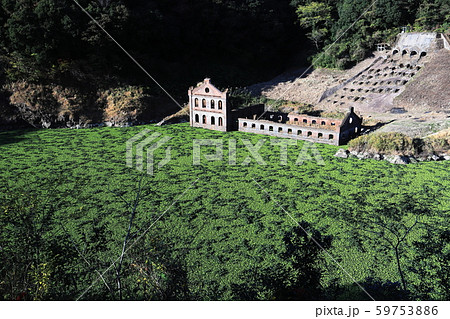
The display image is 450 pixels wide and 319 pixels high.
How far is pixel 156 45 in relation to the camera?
54.5 meters

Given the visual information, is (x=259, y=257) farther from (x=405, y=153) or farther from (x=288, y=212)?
(x=405, y=153)

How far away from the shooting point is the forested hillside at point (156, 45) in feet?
140

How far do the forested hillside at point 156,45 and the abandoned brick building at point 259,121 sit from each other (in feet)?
25.4

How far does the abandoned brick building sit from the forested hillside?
775 cm

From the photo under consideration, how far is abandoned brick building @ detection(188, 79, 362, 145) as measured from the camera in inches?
1365

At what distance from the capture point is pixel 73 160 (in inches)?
1225

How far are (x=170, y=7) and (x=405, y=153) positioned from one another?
142 feet

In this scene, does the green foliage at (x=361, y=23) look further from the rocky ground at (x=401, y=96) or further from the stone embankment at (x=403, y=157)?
the stone embankment at (x=403, y=157)

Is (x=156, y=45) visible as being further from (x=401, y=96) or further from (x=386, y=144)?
(x=386, y=144)

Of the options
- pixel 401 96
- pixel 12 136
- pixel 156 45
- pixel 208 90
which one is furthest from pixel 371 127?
pixel 12 136

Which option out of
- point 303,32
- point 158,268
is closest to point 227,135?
point 158,268

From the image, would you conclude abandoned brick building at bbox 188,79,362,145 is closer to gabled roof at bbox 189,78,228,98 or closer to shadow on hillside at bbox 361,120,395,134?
gabled roof at bbox 189,78,228,98

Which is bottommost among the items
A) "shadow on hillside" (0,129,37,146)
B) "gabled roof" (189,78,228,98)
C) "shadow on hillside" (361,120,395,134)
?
"shadow on hillside" (0,129,37,146)

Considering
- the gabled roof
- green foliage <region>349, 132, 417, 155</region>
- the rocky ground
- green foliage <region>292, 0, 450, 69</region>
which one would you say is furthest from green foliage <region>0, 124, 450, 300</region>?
green foliage <region>292, 0, 450, 69</region>
